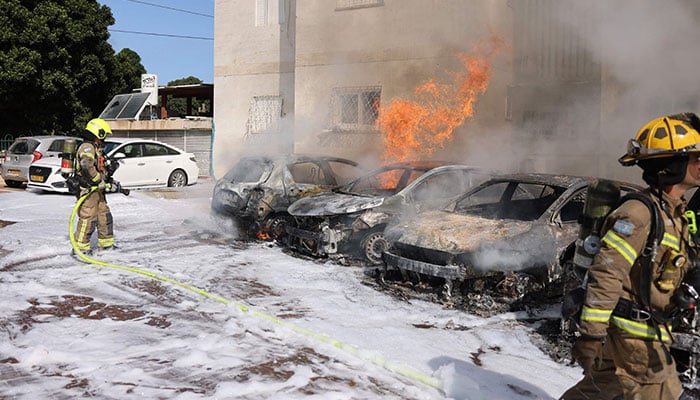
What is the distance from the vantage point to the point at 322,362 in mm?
4324

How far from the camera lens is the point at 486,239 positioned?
5.80 meters

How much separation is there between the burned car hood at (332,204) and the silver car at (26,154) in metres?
9.66

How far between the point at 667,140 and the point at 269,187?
7.17 m

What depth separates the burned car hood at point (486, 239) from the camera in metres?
5.66

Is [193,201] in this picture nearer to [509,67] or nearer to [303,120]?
[303,120]

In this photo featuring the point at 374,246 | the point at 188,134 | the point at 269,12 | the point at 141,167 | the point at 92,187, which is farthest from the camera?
the point at 188,134

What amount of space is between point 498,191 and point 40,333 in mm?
5063

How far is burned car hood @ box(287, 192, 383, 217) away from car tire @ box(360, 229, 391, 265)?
0.40 meters

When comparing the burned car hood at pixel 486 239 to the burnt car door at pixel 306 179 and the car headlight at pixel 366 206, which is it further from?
the burnt car door at pixel 306 179

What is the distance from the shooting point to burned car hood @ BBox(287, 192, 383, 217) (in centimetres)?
765

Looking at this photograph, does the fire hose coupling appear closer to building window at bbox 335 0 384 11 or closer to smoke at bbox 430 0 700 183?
smoke at bbox 430 0 700 183

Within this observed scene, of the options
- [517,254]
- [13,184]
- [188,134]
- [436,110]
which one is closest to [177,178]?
[13,184]

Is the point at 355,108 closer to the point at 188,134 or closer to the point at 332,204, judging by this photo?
the point at 332,204

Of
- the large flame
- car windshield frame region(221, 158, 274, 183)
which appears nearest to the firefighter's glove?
car windshield frame region(221, 158, 274, 183)
